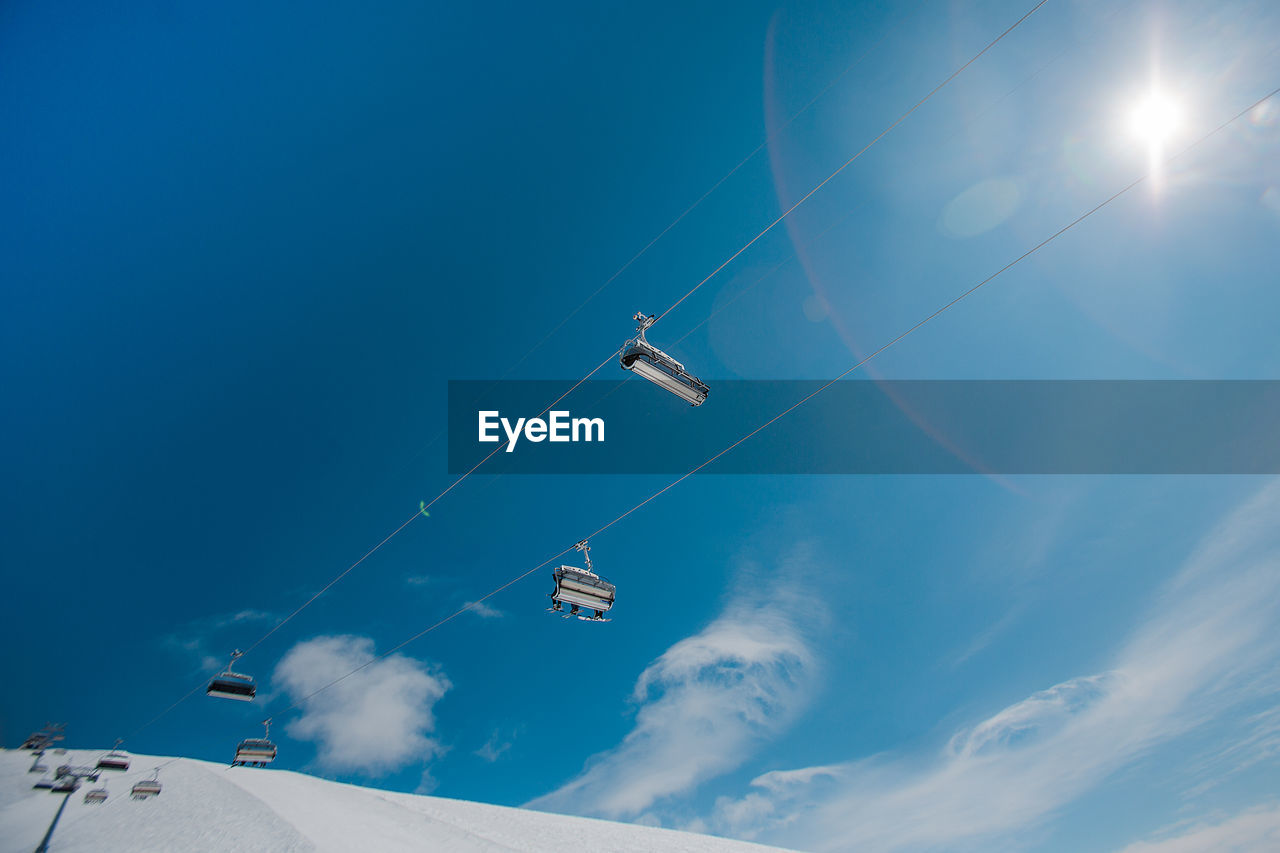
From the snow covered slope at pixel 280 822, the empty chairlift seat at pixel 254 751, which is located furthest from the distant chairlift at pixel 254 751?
the snow covered slope at pixel 280 822

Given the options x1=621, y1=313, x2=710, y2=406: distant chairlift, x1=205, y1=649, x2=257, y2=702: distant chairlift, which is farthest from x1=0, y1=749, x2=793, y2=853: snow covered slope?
x1=621, y1=313, x2=710, y2=406: distant chairlift

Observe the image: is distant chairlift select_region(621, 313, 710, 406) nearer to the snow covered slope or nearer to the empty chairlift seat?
the empty chairlift seat

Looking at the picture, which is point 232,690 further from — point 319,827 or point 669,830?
point 669,830

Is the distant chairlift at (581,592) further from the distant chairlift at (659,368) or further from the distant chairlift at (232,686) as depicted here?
the distant chairlift at (232,686)

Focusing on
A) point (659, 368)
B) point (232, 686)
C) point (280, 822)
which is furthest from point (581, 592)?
point (280, 822)

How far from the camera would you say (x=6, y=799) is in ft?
132

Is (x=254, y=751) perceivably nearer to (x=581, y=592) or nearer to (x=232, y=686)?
(x=232, y=686)

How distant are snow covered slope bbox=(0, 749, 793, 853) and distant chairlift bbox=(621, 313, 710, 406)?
39462 millimetres

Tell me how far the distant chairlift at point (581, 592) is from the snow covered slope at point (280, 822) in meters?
34.0

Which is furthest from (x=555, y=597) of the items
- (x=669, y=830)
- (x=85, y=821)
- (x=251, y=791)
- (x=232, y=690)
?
(x=251, y=791)

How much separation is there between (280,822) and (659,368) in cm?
4958

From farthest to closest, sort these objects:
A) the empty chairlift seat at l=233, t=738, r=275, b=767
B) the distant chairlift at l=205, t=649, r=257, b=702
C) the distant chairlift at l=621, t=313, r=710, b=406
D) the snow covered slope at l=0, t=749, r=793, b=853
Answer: the snow covered slope at l=0, t=749, r=793, b=853 < the empty chairlift seat at l=233, t=738, r=275, b=767 < the distant chairlift at l=205, t=649, r=257, b=702 < the distant chairlift at l=621, t=313, r=710, b=406

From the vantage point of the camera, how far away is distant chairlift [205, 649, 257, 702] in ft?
56.9

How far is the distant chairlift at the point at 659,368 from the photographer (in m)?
10.4
